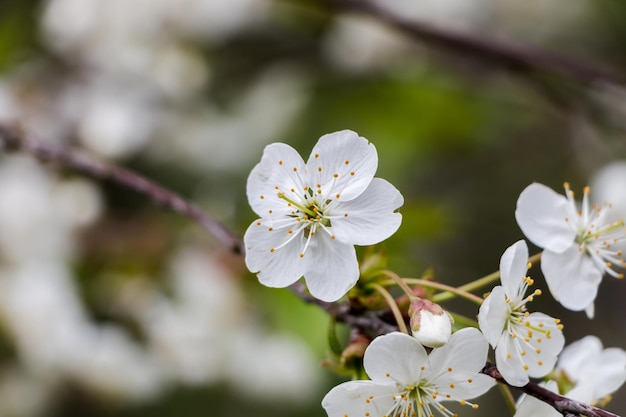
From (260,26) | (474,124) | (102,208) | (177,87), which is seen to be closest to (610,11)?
(474,124)

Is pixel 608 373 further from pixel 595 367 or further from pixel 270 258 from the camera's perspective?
pixel 270 258

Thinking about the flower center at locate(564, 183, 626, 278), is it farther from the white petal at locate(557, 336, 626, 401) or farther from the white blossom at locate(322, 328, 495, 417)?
the white blossom at locate(322, 328, 495, 417)

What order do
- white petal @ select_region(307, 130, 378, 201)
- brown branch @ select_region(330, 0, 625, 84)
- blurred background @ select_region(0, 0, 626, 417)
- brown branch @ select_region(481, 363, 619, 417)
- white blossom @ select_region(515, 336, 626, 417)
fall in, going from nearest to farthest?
brown branch @ select_region(481, 363, 619, 417) < white petal @ select_region(307, 130, 378, 201) < white blossom @ select_region(515, 336, 626, 417) < brown branch @ select_region(330, 0, 625, 84) < blurred background @ select_region(0, 0, 626, 417)

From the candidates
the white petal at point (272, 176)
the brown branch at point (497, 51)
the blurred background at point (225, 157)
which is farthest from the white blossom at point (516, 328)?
the brown branch at point (497, 51)

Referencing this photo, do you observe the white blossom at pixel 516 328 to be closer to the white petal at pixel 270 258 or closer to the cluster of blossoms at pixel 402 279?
the cluster of blossoms at pixel 402 279

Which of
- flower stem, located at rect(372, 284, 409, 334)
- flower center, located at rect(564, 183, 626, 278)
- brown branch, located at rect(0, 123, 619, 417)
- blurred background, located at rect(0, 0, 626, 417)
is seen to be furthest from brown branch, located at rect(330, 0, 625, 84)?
flower stem, located at rect(372, 284, 409, 334)

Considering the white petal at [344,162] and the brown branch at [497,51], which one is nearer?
the white petal at [344,162]

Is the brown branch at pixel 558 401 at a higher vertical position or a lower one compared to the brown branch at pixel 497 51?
lower

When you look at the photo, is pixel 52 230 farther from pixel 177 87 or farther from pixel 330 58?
pixel 330 58
